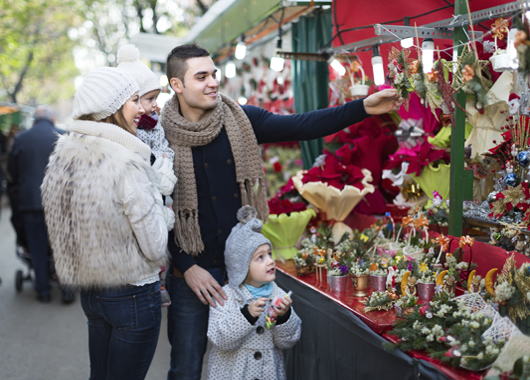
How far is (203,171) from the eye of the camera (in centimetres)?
245

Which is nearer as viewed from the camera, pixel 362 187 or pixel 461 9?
pixel 461 9

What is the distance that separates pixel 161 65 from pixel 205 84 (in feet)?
23.9

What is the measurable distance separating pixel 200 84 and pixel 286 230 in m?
1.37

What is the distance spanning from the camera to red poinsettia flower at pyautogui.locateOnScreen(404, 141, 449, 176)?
3.04 metres

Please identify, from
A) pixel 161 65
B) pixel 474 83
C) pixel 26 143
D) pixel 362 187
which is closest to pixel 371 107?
pixel 474 83

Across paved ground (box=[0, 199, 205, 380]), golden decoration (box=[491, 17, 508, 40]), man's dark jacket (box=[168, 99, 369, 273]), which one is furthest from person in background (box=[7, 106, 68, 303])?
golden decoration (box=[491, 17, 508, 40])

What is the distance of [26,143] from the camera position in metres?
5.33

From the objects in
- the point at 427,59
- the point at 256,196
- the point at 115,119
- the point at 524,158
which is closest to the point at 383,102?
the point at 427,59

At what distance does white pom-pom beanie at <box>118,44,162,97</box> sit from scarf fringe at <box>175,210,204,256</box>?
664 mm

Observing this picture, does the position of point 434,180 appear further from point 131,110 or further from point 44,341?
point 44,341

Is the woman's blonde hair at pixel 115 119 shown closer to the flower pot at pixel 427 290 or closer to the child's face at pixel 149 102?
the child's face at pixel 149 102

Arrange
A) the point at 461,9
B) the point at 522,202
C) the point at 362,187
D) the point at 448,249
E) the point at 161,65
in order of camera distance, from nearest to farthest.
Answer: the point at 522,202, the point at 461,9, the point at 448,249, the point at 362,187, the point at 161,65

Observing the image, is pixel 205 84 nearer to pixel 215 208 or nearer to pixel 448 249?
pixel 215 208

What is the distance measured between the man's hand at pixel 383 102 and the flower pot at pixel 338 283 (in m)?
0.94
